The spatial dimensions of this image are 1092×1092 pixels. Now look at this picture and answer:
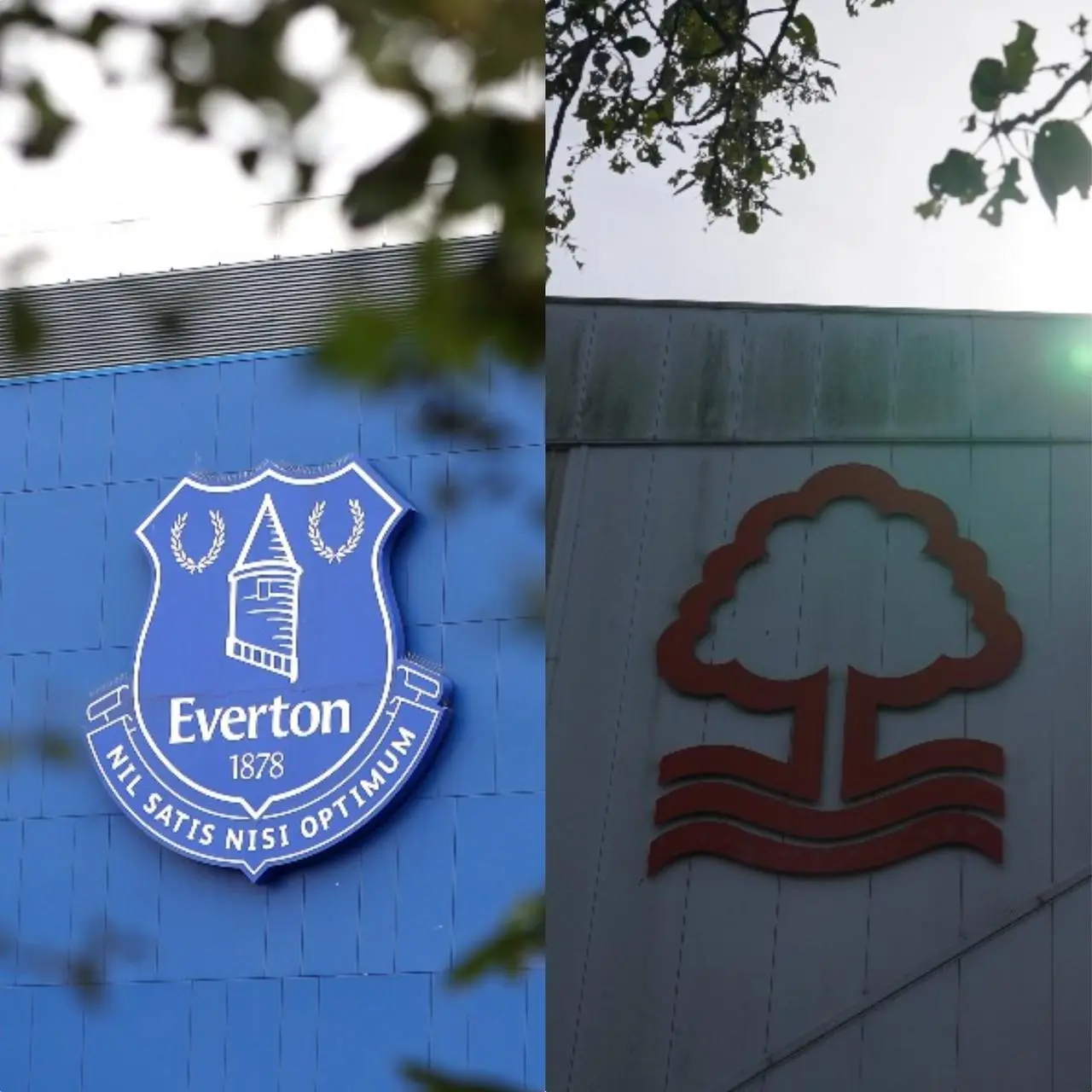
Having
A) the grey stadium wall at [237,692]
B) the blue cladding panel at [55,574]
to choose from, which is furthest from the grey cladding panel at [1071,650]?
the blue cladding panel at [55,574]

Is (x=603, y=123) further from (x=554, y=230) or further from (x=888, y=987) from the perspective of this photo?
(x=888, y=987)

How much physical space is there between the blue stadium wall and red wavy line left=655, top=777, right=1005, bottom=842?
530cm

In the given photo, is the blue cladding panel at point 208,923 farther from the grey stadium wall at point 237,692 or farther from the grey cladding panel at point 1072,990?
the grey cladding panel at point 1072,990

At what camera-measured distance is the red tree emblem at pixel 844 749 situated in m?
1.76

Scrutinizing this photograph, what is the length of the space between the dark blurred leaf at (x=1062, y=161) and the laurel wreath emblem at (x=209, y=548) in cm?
725

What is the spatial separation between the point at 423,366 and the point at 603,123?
647 millimetres

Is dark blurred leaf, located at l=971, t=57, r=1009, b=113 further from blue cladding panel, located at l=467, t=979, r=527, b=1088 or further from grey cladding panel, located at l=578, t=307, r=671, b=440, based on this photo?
blue cladding panel, located at l=467, t=979, r=527, b=1088

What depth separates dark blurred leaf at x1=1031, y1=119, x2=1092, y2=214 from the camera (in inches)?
62.3

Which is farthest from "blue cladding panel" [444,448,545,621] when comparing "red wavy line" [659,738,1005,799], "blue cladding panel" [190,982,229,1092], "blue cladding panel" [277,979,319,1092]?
"red wavy line" [659,738,1005,799]

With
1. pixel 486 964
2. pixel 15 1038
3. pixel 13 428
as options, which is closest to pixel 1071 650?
pixel 486 964

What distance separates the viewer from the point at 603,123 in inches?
73.0

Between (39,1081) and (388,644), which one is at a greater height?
(388,644)

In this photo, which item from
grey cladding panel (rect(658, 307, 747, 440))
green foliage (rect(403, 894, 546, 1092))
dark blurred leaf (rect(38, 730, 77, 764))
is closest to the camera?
green foliage (rect(403, 894, 546, 1092))

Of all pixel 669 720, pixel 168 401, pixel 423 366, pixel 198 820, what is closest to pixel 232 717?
pixel 198 820
